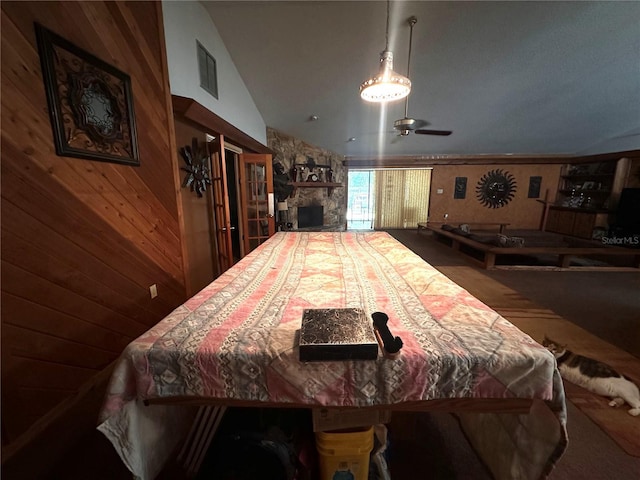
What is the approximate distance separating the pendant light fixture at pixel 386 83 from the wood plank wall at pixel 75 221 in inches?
63.2

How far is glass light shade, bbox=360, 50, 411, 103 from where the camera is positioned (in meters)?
1.75

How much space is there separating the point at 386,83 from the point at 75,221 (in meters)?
2.13

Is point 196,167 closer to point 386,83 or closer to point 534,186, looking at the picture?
point 386,83

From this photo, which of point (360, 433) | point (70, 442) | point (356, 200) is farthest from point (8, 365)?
point (356, 200)

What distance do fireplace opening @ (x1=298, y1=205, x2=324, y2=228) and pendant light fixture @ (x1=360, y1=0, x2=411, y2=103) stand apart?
14.3 ft

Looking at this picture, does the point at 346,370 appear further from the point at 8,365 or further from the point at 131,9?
the point at 131,9

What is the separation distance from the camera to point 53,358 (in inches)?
52.4

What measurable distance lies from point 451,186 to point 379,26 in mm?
5831

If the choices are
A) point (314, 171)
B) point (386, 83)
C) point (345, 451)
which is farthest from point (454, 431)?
point (314, 171)

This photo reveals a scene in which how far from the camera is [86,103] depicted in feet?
4.65

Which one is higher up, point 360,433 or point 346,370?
point 346,370

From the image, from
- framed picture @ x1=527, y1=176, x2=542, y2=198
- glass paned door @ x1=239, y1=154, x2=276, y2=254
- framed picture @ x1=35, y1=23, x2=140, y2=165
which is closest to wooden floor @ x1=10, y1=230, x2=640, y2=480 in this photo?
framed picture @ x1=35, y1=23, x2=140, y2=165

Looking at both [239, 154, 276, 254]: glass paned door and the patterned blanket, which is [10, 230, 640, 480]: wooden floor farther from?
[239, 154, 276, 254]: glass paned door

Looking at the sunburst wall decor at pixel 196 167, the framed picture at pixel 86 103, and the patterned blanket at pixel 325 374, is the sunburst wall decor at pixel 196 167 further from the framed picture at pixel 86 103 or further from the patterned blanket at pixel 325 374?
the patterned blanket at pixel 325 374
